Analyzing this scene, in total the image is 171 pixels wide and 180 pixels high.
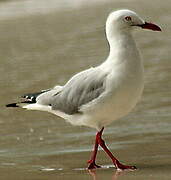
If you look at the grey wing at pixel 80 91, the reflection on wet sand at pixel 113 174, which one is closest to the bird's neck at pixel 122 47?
the grey wing at pixel 80 91

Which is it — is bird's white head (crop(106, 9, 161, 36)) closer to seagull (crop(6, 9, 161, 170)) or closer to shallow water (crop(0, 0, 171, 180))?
seagull (crop(6, 9, 161, 170))

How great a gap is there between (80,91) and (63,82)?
Result: 415cm

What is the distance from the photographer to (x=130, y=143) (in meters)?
7.25

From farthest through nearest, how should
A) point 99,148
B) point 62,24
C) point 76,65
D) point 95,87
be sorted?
point 62,24 < point 76,65 < point 99,148 < point 95,87

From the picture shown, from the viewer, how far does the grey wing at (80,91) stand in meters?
6.38

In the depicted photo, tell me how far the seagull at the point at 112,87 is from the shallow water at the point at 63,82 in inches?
15.6

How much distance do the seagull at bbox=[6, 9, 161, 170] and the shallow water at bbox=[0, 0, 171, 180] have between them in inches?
15.6

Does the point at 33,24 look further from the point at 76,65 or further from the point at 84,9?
the point at 76,65

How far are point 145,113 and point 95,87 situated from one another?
2.20 meters

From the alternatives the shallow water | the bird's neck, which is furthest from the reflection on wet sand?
the bird's neck

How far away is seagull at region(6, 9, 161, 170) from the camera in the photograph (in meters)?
6.26

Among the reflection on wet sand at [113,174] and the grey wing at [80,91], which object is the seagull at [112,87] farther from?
the reflection on wet sand at [113,174]

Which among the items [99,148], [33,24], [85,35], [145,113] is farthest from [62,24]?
[99,148]

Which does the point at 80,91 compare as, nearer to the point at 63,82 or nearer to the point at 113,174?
the point at 113,174
